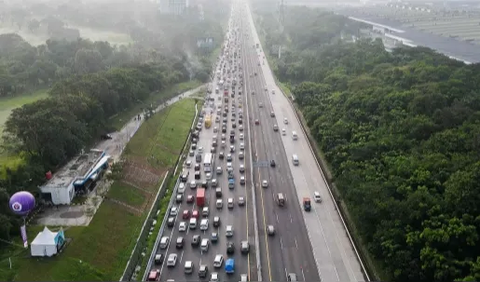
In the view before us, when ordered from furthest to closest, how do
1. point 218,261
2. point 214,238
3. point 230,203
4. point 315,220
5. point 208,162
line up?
point 208,162 → point 230,203 → point 315,220 → point 214,238 → point 218,261

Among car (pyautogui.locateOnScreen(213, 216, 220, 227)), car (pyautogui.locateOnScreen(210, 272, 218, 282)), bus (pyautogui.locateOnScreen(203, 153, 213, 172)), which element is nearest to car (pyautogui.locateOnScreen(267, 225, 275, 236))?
car (pyautogui.locateOnScreen(213, 216, 220, 227))

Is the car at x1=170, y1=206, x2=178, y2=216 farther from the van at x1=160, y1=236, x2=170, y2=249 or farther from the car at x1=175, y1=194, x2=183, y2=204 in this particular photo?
the van at x1=160, y1=236, x2=170, y2=249

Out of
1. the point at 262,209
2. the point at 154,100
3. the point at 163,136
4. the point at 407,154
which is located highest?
the point at 407,154

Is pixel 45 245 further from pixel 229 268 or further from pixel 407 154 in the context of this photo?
pixel 407 154

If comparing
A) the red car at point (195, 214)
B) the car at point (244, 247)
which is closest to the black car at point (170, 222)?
the red car at point (195, 214)

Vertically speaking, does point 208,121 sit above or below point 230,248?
above

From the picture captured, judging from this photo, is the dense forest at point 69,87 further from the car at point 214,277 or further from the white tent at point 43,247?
the car at point 214,277

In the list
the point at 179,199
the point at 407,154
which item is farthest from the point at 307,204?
the point at 179,199

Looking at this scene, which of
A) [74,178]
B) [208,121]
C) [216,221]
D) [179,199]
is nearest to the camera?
[216,221]
